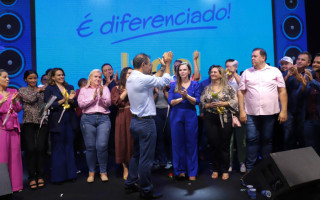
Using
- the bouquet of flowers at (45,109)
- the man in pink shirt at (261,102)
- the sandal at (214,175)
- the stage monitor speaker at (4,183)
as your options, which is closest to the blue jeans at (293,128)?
→ the man in pink shirt at (261,102)

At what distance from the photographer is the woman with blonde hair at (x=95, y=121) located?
11.1ft

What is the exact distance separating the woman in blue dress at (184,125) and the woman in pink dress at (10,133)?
1.85 meters

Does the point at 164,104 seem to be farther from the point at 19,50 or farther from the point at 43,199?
the point at 19,50

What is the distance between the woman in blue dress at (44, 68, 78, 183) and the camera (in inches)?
134

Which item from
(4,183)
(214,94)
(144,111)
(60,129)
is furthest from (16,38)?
(214,94)

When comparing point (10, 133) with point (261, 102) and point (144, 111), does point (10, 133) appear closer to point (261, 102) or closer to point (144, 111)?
point (144, 111)

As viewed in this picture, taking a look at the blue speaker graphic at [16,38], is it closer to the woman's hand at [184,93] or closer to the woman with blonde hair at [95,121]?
the woman with blonde hair at [95,121]

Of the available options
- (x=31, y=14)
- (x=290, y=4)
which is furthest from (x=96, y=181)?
(x=290, y=4)

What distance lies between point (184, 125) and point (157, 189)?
0.85 m

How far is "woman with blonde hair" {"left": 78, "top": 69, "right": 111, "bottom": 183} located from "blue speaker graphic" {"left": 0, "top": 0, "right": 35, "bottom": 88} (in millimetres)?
2318

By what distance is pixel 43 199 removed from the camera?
2893mm

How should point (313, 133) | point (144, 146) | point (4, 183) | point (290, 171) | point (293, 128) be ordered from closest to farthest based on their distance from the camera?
point (290, 171)
point (4, 183)
point (144, 146)
point (313, 133)
point (293, 128)

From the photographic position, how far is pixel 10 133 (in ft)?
10.1

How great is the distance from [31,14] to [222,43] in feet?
12.4
